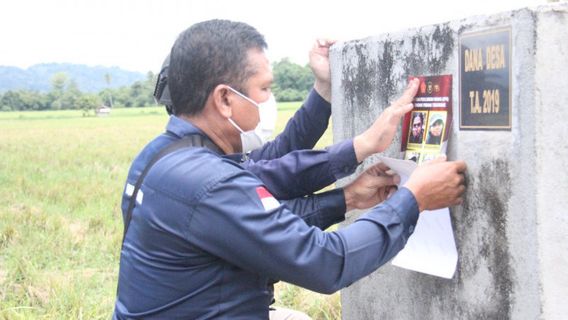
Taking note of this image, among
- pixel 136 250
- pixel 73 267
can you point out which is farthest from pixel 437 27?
pixel 73 267

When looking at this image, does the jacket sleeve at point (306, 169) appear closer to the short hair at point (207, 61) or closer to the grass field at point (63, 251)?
the short hair at point (207, 61)

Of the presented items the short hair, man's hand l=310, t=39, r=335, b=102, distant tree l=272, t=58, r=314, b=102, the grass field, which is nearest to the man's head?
the short hair

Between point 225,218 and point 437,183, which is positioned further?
point 437,183

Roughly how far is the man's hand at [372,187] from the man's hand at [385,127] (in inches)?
3.2

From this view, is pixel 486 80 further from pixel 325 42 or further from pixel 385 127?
pixel 325 42

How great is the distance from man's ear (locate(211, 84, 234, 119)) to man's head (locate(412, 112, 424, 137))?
0.62 m

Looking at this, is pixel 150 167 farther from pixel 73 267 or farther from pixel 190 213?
pixel 73 267

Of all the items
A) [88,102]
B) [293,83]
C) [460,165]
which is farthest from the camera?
[88,102]

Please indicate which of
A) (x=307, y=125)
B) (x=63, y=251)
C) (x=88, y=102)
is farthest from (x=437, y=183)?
(x=88, y=102)

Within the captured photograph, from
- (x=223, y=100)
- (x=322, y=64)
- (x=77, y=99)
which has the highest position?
(x=322, y=64)

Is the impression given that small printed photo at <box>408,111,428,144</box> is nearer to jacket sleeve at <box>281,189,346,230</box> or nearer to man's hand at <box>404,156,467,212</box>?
man's hand at <box>404,156,467,212</box>

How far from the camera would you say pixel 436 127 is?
210 centimetres

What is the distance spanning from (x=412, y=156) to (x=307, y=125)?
0.83 m

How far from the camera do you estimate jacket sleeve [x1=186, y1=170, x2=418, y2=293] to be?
1781mm
